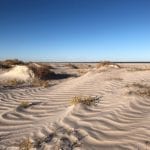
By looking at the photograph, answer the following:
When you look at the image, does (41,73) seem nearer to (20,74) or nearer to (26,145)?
(20,74)

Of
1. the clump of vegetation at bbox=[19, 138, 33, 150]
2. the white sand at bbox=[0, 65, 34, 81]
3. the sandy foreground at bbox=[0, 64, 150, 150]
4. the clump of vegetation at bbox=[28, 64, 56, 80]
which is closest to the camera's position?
the clump of vegetation at bbox=[19, 138, 33, 150]

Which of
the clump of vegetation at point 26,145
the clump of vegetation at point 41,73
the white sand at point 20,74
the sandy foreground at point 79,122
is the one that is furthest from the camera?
the clump of vegetation at point 41,73

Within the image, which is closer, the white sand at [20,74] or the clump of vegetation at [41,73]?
the white sand at [20,74]

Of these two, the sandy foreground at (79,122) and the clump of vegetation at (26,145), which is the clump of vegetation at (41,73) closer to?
the sandy foreground at (79,122)

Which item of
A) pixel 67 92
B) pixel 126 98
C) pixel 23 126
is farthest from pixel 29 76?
pixel 23 126

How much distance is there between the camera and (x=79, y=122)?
16.8ft

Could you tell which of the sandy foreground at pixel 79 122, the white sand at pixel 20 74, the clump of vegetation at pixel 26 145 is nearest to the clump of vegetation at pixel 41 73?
the white sand at pixel 20 74

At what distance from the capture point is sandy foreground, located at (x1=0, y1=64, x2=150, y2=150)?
4.09 meters

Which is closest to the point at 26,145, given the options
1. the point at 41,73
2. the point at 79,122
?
the point at 79,122

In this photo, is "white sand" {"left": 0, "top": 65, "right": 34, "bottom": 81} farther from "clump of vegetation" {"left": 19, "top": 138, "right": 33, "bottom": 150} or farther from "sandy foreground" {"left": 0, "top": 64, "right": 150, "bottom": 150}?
"clump of vegetation" {"left": 19, "top": 138, "right": 33, "bottom": 150}

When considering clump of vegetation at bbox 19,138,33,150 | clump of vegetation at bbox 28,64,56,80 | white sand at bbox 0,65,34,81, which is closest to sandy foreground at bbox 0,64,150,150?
clump of vegetation at bbox 19,138,33,150

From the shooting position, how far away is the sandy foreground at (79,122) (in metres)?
4.09

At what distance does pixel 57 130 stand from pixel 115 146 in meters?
1.14

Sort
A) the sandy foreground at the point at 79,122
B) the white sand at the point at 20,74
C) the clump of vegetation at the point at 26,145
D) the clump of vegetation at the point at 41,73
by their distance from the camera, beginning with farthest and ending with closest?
the clump of vegetation at the point at 41,73
the white sand at the point at 20,74
the sandy foreground at the point at 79,122
the clump of vegetation at the point at 26,145
